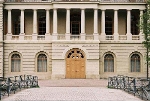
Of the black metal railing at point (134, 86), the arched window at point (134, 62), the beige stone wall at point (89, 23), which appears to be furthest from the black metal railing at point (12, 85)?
the arched window at point (134, 62)

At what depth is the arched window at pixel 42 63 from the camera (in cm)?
4838

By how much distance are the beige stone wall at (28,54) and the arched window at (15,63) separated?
0.49 metres

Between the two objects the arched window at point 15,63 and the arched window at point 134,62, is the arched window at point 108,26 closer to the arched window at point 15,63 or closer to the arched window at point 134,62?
the arched window at point 134,62

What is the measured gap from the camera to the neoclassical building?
46938mm

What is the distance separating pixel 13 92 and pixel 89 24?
2308cm

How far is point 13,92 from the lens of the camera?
2848cm

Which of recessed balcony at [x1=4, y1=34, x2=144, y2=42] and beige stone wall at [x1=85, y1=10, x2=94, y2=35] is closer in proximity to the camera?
recessed balcony at [x1=4, y1=34, x2=144, y2=42]

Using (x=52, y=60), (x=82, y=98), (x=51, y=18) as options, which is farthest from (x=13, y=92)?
(x=51, y=18)

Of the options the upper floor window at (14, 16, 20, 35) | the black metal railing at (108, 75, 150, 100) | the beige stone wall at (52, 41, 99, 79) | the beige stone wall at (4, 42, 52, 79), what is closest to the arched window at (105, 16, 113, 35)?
the beige stone wall at (52, 41, 99, 79)

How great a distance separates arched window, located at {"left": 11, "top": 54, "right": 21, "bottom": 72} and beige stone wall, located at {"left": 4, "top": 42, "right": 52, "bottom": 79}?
19.3 inches

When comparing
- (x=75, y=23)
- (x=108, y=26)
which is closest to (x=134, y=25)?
(x=108, y=26)

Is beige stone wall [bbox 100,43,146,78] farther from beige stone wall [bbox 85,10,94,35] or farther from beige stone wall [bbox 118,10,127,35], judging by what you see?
beige stone wall [bbox 85,10,94,35]

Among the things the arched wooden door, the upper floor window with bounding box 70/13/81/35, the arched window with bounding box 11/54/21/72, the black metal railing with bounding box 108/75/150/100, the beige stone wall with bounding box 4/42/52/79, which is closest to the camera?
the black metal railing with bounding box 108/75/150/100

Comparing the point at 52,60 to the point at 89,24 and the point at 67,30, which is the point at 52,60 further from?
the point at 89,24
